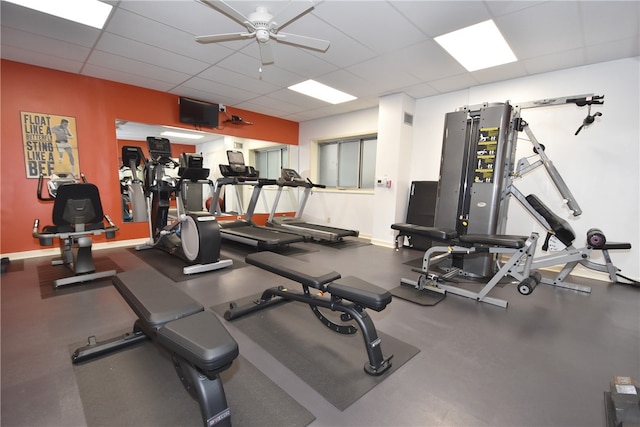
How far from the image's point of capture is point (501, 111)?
3410 mm

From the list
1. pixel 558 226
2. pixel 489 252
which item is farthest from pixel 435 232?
pixel 558 226

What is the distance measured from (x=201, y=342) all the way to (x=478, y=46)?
418 centimetres

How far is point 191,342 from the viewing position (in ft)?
3.91

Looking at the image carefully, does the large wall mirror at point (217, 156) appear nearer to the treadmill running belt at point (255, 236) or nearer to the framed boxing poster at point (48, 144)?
the framed boxing poster at point (48, 144)

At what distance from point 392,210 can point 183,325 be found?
4651 mm

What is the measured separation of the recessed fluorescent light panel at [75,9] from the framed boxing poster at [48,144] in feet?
6.66

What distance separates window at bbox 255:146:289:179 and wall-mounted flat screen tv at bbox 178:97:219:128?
2.23 meters

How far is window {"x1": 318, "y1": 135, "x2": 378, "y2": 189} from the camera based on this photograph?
6.57 meters

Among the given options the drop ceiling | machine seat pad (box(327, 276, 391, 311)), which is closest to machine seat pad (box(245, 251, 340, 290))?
machine seat pad (box(327, 276, 391, 311))

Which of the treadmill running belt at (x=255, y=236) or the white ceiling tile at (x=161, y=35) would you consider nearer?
the white ceiling tile at (x=161, y=35)

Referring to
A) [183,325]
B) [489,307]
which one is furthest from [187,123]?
[489,307]

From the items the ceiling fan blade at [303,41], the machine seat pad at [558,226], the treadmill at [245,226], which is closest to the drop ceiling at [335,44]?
the ceiling fan blade at [303,41]

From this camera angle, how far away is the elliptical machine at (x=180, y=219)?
141 inches

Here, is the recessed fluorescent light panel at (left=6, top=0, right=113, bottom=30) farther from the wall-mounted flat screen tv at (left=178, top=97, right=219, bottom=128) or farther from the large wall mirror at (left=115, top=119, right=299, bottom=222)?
the wall-mounted flat screen tv at (left=178, top=97, right=219, bottom=128)
